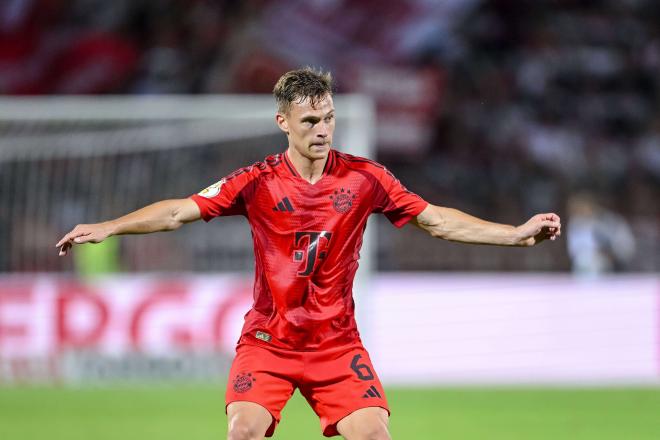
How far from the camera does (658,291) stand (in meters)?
12.9

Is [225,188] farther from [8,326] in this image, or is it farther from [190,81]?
[190,81]

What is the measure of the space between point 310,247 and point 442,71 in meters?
14.8

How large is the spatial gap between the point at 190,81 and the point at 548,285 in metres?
8.04

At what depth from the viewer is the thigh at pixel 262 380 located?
4867 mm

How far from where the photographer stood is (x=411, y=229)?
605 inches

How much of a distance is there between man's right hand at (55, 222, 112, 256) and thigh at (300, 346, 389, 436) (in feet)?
3.45

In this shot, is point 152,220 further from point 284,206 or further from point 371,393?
point 371,393

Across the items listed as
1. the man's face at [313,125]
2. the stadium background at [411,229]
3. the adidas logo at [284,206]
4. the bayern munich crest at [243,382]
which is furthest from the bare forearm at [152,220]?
the stadium background at [411,229]

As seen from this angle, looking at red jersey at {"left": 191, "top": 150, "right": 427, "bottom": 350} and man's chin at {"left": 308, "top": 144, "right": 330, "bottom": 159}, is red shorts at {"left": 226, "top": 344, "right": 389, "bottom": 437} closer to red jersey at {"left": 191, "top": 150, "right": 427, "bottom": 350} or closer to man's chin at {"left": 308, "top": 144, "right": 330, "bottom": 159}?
red jersey at {"left": 191, "top": 150, "right": 427, "bottom": 350}

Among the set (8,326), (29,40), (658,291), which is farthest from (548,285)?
(29,40)

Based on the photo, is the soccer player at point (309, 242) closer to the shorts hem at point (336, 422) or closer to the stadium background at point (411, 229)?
the shorts hem at point (336, 422)

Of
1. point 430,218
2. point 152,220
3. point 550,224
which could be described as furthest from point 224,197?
point 550,224

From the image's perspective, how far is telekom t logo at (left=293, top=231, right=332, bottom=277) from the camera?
4.98m

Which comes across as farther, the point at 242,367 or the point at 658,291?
the point at 658,291
